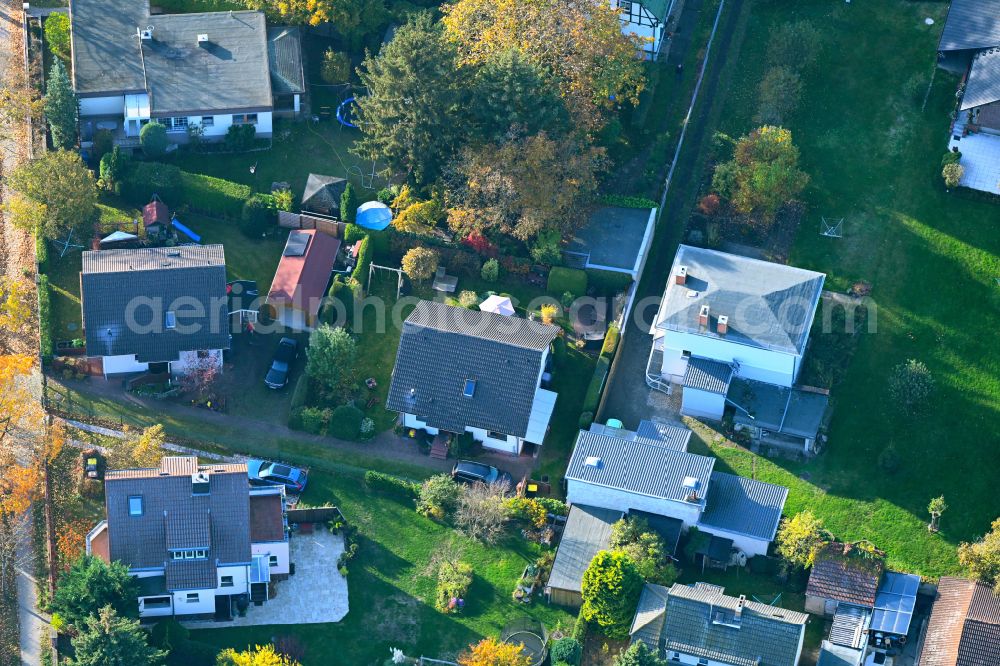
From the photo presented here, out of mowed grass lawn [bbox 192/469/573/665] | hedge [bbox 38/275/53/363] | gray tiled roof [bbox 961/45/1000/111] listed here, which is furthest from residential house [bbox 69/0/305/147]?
gray tiled roof [bbox 961/45/1000/111]

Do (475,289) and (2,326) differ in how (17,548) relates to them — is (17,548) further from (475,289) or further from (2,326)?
(475,289)

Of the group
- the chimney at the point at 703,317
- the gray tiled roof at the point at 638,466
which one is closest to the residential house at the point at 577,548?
the gray tiled roof at the point at 638,466

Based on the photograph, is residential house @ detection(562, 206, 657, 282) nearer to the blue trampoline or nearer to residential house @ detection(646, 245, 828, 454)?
residential house @ detection(646, 245, 828, 454)

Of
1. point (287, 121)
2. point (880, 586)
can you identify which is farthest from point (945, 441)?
point (287, 121)

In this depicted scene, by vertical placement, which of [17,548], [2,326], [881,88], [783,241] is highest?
[881,88]

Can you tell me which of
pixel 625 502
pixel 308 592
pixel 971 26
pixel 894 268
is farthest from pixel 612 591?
pixel 971 26

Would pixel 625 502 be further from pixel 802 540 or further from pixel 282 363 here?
pixel 282 363
